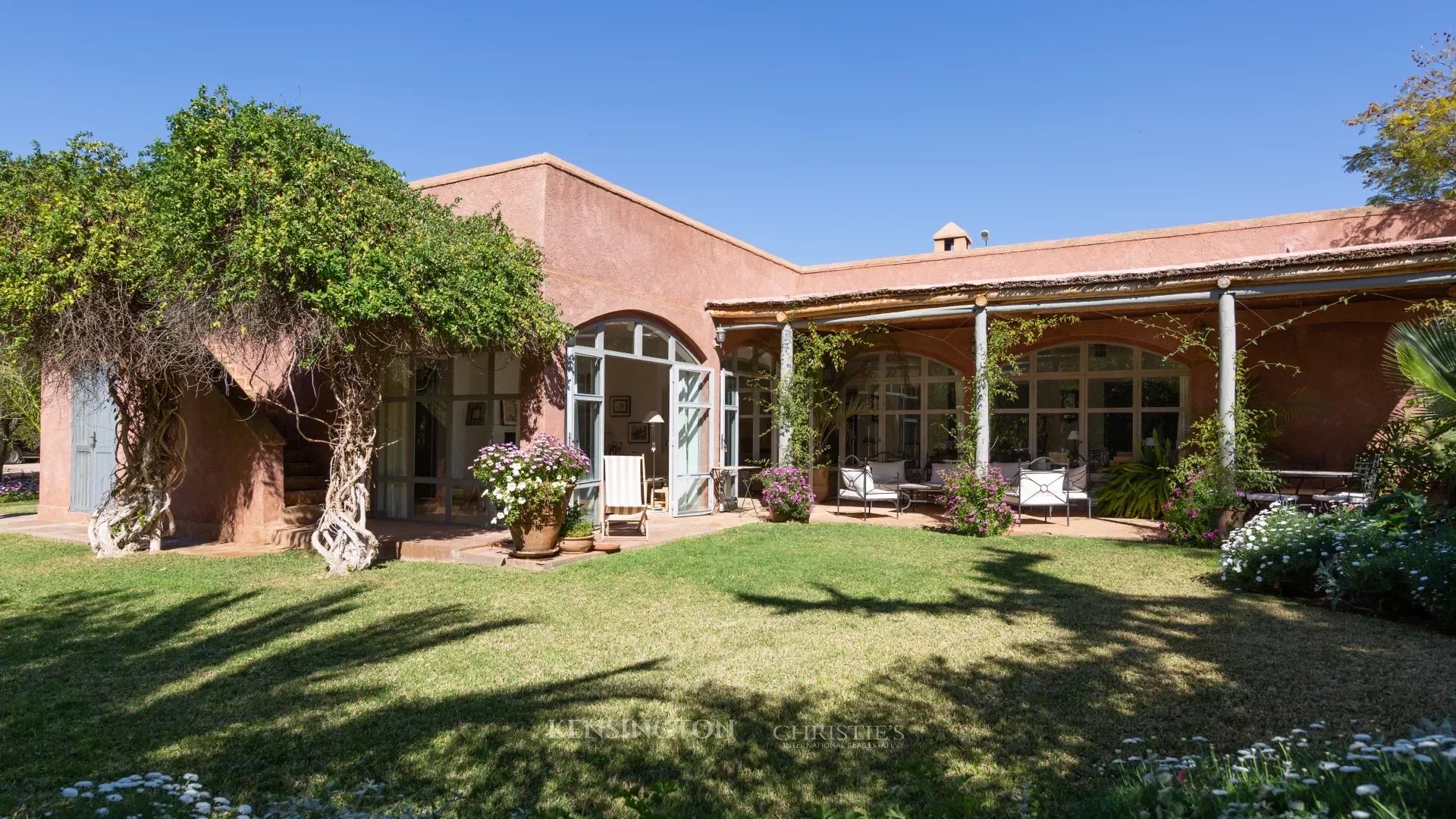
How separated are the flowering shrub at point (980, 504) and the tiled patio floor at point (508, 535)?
1.25ft

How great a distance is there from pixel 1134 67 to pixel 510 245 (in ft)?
26.7

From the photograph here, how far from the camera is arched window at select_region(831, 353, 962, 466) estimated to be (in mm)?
13539

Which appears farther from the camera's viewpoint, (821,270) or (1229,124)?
(821,270)

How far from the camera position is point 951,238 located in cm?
1508

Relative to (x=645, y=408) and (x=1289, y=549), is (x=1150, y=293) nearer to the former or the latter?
(x=1289, y=549)

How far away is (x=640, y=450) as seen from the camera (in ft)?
50.1

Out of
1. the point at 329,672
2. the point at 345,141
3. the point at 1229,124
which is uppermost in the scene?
the point at 1229,124

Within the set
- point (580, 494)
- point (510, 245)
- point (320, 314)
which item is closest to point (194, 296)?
point (320, 314)

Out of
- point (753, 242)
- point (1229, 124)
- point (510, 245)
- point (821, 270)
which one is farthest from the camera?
point (821, 270)

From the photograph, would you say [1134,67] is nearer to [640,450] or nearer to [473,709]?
[640,450]

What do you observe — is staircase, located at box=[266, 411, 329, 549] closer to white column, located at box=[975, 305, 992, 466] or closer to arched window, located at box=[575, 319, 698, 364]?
arched window, located at box=[575, 319, 698, 364]

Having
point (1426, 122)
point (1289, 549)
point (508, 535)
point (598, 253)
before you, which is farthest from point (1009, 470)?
point (1426, 122)

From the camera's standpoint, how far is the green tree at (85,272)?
6418 mm

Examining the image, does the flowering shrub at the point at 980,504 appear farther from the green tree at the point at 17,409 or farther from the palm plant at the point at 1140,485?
the green tree at the point at 17,409
